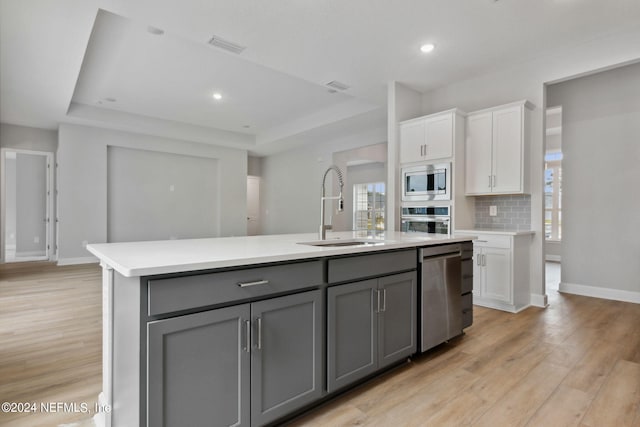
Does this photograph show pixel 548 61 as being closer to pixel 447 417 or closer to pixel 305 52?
pixel 305 52

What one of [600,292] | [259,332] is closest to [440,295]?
[259,332]

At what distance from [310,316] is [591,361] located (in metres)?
2.18

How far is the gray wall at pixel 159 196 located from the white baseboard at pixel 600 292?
23.6ft

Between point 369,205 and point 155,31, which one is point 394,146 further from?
point 369,205

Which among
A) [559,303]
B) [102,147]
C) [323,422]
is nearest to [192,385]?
[323,422]

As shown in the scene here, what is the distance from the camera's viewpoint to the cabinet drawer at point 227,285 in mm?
1233

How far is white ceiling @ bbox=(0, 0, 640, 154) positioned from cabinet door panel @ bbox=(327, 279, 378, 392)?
2.42 m

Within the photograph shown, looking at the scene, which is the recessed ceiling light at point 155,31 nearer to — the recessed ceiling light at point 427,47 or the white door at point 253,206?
the recessed ceiling light at point 427,47

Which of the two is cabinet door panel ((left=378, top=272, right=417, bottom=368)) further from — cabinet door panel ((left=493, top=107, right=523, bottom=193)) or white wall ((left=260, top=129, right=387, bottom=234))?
white wall ((left=260, top=129, right=387, bottom=234))

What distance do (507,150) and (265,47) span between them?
9.62ft

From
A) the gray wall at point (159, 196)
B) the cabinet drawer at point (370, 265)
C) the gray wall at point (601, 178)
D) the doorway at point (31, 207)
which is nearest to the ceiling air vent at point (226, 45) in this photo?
the cabinet drawer at point (370, 265)

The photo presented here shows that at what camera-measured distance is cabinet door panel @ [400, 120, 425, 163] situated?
437 cm

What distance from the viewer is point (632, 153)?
4016mm

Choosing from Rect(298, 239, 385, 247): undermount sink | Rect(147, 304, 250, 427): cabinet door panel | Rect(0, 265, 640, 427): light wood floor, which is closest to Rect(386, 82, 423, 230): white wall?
Rect(0, 265, 640, 427): light wood floor
